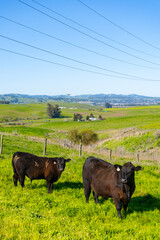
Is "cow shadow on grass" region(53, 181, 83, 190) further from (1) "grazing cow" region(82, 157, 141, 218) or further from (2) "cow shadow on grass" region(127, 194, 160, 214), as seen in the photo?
(2) "cow shadow on grass" region(127, 194, 160, 214)

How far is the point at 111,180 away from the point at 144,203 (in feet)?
8.72

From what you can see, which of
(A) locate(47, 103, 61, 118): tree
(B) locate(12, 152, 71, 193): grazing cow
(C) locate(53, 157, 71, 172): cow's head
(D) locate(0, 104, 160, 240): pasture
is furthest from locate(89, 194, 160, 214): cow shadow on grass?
(A) locate(47, 103, 61, 118): tree

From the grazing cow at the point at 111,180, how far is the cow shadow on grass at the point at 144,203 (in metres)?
0.77

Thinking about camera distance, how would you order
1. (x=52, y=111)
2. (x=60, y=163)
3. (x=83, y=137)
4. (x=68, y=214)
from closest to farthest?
(x=68, y=214) → (x=60, y=163) → (x=83, y=137) → (x=52, y=111)

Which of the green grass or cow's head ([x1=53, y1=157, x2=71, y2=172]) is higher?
cow's head ([x1=53, y1=157, x2=71, y2=172])

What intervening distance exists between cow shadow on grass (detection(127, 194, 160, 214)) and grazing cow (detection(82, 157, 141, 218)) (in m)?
→ 0.77

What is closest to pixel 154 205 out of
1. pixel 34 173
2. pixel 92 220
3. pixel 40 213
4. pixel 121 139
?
pixel 92 220

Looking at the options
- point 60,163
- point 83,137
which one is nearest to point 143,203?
point 60,163

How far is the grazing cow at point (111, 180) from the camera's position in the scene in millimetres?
9156

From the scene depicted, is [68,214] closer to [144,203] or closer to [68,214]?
[68,214]

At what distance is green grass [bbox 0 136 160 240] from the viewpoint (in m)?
7.52

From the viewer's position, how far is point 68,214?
918 cm

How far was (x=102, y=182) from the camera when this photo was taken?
398 inches

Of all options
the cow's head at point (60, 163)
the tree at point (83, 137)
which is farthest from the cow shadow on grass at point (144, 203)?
the tree at point (83, 137)
